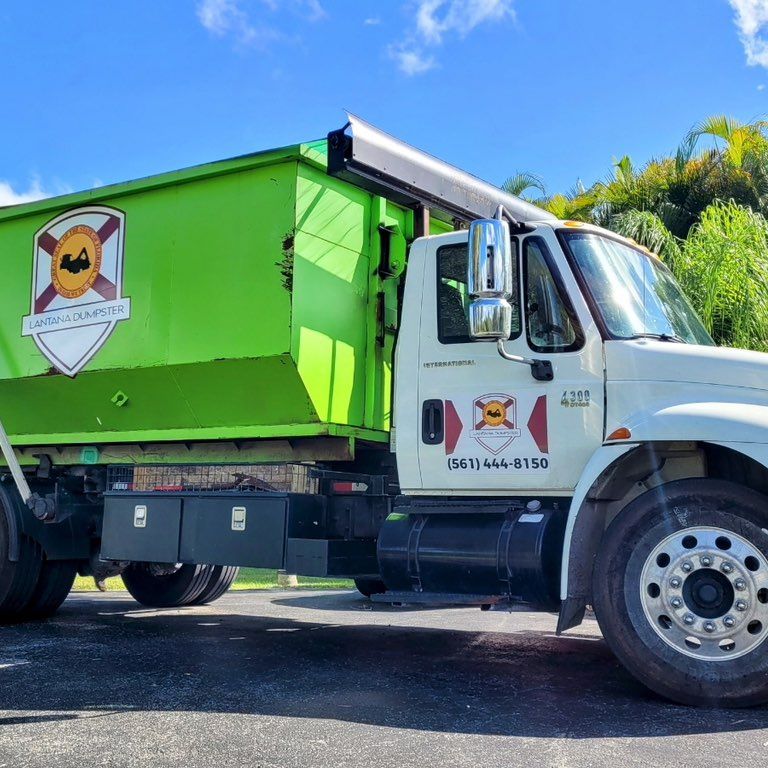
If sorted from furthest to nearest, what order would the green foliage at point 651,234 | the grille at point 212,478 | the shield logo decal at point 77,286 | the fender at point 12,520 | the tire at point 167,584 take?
the green foliage at point 651,234 < the tire at point 167,584 < the fender at point 12,520 < the shield logo decal at point 77,286 < the grille at point 212,478

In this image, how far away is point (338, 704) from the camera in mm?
4711

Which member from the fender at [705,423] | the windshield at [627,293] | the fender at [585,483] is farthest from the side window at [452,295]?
the fender at [705,423]

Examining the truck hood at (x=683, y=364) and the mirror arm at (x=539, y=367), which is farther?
the mirror arm at (x=539, y=367)

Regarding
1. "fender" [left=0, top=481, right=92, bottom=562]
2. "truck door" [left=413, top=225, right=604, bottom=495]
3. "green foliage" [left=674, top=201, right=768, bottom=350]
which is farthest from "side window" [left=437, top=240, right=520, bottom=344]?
"green foliage" [left=674, top=201, right=768, bottom=350]

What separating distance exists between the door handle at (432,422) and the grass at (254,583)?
265 inches

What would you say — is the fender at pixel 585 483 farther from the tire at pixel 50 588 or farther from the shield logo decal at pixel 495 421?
the tire at pixel 50 588

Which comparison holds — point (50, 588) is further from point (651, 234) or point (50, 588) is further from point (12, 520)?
point (651, 234)

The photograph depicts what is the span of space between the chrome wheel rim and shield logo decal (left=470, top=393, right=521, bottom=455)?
1139 mm

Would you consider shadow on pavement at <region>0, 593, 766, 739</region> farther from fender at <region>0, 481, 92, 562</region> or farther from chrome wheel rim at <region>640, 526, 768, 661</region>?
fender at <region>0, 481, 92, 562</region>

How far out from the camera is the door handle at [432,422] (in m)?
5.71

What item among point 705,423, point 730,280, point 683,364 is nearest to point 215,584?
point 683,364

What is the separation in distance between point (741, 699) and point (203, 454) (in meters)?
4.19

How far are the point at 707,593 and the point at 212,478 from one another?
149 inches

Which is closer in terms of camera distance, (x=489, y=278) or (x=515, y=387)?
(x=489, y=278)
